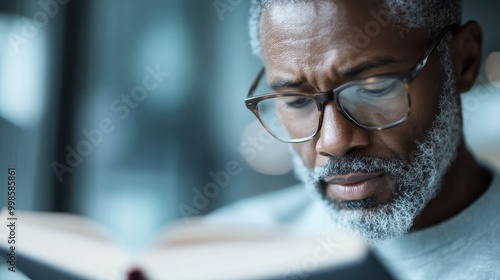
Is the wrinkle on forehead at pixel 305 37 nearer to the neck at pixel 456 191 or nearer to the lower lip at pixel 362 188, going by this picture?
the lower lip at pixel 362 188

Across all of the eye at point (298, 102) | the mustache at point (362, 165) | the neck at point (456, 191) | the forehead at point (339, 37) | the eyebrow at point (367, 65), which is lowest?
the neck at point (456, 191)

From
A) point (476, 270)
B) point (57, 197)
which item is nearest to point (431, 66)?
point (476, 270)

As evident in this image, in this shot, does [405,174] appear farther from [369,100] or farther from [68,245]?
[68,245]

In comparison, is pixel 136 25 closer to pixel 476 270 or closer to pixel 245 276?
pixel 245 276

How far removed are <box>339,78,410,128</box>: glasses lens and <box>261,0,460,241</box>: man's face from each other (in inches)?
0.5

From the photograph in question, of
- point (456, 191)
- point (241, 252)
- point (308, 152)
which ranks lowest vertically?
point (241, 252)

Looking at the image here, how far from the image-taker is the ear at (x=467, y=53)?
0.71m

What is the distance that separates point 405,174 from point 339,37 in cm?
21

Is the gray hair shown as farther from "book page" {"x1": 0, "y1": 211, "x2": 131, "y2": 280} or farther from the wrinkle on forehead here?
"book page" {"x1": 0, "y1": 211, "x2": 131, "y2": 280}

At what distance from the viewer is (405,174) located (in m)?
0.69

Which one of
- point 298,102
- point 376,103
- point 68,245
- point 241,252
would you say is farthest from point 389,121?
point 68,245

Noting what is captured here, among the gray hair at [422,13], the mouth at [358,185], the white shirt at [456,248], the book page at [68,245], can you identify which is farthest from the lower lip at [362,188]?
the book page at [68,245]

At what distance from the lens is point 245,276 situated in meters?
0.81

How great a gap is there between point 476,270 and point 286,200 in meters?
0.49
